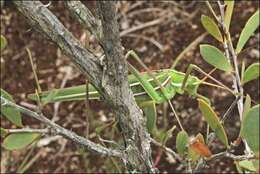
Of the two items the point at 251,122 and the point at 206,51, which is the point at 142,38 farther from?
the point at 251,122

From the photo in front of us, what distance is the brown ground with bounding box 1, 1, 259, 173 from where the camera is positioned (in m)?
1.48

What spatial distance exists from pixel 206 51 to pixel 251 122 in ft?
0.80

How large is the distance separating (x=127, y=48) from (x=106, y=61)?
3.55 ft

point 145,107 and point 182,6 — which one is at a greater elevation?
point 182,6

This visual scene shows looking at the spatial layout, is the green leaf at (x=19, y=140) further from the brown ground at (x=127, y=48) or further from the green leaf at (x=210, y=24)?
the brown ground at (x=127, y=48)

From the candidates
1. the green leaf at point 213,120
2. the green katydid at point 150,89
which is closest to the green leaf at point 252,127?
the green leaf at point 213,120

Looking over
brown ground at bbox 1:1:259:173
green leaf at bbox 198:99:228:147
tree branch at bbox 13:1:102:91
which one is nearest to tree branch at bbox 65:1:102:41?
tree branch at bbox 13:1:102:91

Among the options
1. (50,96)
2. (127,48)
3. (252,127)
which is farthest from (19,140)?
(127,48)

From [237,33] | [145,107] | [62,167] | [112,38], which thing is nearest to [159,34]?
[237,33]

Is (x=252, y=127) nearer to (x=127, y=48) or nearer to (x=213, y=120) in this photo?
(x=213, y=120)

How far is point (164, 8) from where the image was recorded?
177 centimetres

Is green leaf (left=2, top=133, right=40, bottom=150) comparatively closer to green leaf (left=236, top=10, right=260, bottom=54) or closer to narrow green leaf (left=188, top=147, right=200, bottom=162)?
narrow green leaf (left=188, top=147, right=200, bottom=162)

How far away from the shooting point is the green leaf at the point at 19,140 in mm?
900

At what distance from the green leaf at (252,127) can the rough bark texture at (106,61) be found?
0.14m
